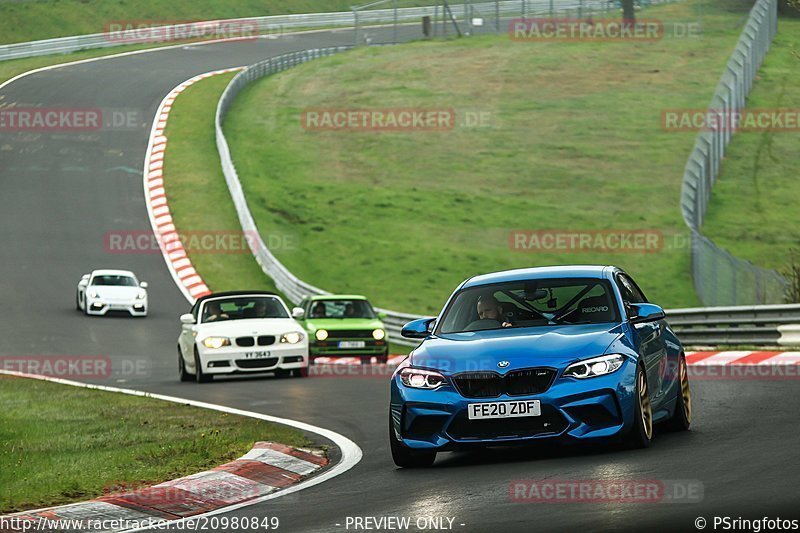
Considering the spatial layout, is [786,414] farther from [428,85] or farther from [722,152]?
[428,85]

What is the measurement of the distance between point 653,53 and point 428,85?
13.3 m

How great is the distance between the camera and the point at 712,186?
45.8m

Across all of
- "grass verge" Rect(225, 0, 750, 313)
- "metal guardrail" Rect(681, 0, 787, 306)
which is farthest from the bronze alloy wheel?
"grass verge" Rect(225, 0, 750, 313)

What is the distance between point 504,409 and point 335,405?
6.90 metres

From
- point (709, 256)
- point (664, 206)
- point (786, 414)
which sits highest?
point (786, 414)

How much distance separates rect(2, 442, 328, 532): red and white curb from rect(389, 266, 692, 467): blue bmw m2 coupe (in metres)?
1.01

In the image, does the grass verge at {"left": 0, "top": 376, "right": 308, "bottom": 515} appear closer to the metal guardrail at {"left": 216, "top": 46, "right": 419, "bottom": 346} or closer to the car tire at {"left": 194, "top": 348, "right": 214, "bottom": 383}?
the car tire at {"left": 194, "top": 348, "right": 214, "bottom": 383}

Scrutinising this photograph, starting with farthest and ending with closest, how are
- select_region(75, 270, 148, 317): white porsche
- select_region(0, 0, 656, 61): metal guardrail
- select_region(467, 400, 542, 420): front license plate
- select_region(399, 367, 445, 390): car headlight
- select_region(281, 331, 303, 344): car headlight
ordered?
select_region(0, 0, 656, 61): metal guardrail
select_region(75, 270, 148, 317): white porsche
select_region(281, 331, 303, 344): car headlight
select_region(399, 367, 445, 390): car headlight
select_region(467, 400, 542, 420): front license plate

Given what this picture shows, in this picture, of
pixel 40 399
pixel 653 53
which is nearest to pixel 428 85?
pixel 653 53

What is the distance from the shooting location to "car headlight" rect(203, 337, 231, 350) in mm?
21953

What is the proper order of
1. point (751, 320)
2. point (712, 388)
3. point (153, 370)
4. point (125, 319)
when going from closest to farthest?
point (712, 388), point (751, 320), point (153, 370), point (125, 319)

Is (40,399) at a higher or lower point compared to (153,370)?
higher

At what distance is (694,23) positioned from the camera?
77188mm

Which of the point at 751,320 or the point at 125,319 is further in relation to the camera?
the point at 125,319
